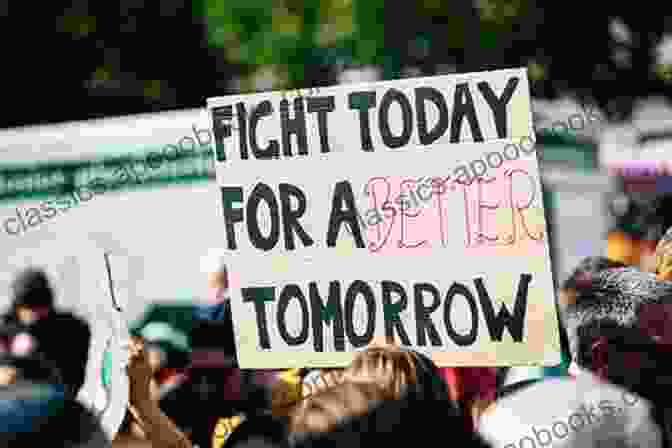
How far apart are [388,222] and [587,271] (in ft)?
1.68

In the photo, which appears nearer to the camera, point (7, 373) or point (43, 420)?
point (43, 420)

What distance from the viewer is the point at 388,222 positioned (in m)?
3.21

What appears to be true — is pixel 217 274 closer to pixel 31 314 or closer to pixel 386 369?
pixel 31 314

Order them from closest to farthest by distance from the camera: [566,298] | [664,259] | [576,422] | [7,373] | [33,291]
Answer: [576,422] → [566,298] → [664,259] → [7,373] → [33,291]

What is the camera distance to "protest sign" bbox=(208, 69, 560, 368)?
10.1ft

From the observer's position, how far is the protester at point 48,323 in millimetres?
5219

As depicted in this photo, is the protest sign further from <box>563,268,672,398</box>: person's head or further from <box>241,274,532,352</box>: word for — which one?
<box>563,268,672,398</box>: person's head

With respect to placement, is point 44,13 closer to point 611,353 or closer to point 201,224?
point 201,224

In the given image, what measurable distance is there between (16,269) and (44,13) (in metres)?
9.41

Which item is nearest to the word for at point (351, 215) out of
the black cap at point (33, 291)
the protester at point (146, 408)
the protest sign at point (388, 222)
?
the protest sign at point (388, 222)

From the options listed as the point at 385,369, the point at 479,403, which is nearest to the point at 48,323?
the point at 479,403

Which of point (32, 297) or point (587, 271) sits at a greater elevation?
point (587, 271)

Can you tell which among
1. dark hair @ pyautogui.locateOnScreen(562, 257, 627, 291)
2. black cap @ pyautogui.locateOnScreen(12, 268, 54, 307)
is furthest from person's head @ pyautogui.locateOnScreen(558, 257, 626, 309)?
black cap @ pyautogui.locateOnScreen(12, 268, 54, 307)

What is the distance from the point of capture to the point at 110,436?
2959 millimetres
